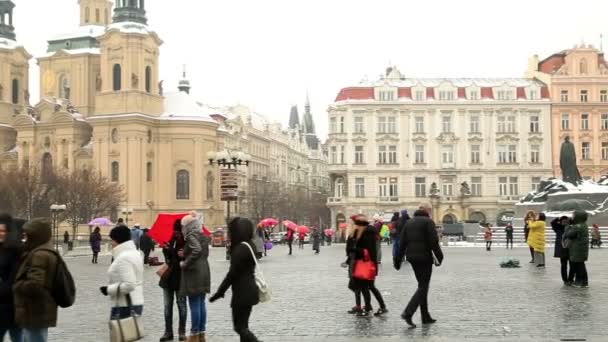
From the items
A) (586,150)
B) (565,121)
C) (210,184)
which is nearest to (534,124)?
(565,121)

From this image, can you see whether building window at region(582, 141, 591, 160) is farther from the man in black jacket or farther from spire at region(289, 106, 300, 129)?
spire at region(289, 106, 300, 129)

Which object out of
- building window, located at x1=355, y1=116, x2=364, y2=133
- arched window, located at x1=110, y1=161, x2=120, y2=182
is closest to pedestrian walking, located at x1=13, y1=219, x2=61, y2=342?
arched window, located at x1=110, y1=161, x2=120, y2=182

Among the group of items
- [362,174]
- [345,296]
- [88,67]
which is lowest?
[345,296]

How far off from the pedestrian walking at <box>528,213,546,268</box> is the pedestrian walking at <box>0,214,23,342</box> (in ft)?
62.8

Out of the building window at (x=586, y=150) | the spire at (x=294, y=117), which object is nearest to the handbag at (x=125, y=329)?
the building window at (x=586, y=150)

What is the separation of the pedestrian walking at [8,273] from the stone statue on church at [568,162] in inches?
1504

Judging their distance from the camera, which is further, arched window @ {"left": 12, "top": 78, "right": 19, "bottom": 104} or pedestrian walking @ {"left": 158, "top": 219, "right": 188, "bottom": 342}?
arched window @ {"left": 12, "top": 78, "right": 19, "bottom": 104}

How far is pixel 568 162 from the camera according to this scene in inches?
1789

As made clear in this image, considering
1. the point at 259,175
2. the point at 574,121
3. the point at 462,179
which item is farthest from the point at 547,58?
the point at 259,175

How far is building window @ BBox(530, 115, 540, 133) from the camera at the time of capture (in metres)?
88.4

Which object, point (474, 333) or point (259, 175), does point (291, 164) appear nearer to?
point (259, 175)

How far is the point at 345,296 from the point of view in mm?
18062

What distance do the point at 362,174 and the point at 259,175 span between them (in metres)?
38.0

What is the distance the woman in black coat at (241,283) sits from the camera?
10430mm
